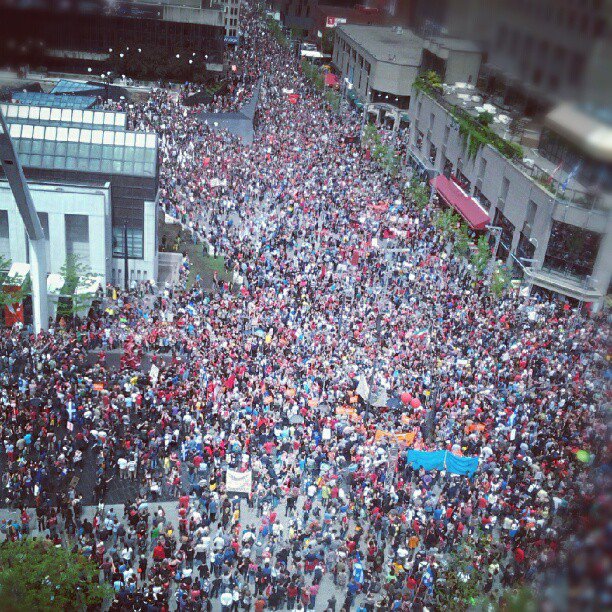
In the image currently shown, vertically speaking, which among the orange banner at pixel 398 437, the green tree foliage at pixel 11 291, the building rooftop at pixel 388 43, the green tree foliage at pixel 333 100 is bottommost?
the orange banner at pixel 398 437

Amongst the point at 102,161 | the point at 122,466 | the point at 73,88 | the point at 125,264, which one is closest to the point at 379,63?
the point at 73,88

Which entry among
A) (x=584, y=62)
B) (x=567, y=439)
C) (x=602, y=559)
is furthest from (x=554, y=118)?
(x=567, y=439)

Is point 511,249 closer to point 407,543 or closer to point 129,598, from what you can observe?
point 407,543

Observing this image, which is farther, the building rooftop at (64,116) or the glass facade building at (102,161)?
the building rooftop at (64,116)

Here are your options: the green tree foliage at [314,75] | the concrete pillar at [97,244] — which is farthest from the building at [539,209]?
the green tree foliage at [314,75]

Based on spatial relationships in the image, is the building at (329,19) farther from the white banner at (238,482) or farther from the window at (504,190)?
the white banner at (238,482)

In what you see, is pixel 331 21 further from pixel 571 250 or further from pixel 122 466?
pixel 122 466

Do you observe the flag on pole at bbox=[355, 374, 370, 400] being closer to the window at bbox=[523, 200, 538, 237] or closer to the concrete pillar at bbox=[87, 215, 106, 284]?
the concrete pillar at bbox=[87, 215, 106, 284]
